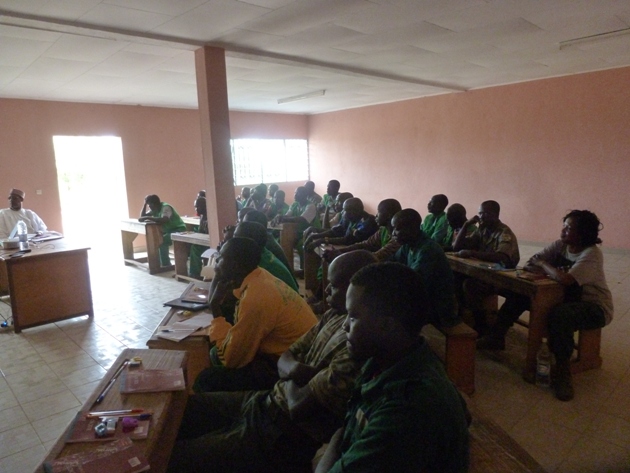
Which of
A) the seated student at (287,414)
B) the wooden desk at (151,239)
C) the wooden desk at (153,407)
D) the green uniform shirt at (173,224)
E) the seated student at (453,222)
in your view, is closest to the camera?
the wooden desk at (153,407)

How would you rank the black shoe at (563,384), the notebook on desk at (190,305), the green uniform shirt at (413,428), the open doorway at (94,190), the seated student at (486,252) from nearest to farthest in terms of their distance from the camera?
the green uniform shirt at (413,428)
the notebook on desk at (190,305)
the black shoe at (563,384)
the seated student at (486,252)
the open doorway at (94,190)

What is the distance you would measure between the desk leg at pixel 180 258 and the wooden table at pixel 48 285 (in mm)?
1682

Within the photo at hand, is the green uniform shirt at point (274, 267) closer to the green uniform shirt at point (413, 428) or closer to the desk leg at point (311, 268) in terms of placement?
the green uniform shirt at point (413, 428)

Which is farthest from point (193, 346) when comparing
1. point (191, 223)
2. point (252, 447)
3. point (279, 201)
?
point (191, 223)

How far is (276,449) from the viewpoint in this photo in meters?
1.64

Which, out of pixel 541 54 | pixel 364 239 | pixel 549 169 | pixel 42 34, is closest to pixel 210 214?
pixel 364 239

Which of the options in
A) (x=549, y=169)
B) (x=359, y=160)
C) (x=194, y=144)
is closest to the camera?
(x=549, y=169)

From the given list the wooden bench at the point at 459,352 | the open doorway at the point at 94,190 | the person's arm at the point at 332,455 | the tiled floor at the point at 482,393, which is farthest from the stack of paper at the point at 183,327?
the open doorway at the point at 94,190

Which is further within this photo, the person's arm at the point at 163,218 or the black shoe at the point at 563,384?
the person's arm at the point at 163,218

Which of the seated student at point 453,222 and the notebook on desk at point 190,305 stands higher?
the seated student at point 453,222

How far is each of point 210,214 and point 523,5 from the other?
373 cm

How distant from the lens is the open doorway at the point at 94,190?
8.62 meters

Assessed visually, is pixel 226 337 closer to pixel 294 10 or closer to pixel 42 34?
pixel 294 10

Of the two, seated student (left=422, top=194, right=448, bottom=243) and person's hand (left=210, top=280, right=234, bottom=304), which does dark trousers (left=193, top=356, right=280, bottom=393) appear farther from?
seated student (left=422, top=194, right=448, bottom=243)
